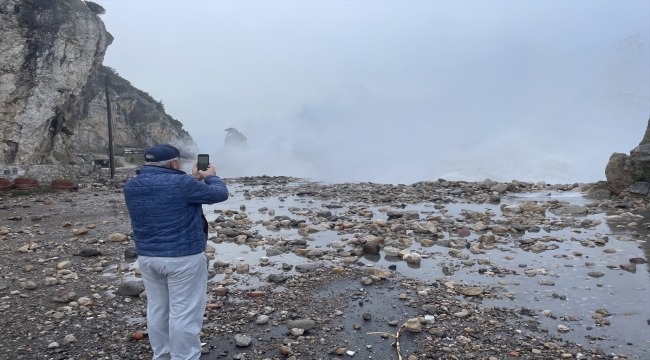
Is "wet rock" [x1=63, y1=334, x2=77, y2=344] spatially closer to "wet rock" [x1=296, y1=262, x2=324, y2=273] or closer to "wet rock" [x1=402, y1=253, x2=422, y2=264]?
"wet rock" [x1=296, y1=262, x2=324, y2=273]

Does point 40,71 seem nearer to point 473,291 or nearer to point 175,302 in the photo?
point 175,302

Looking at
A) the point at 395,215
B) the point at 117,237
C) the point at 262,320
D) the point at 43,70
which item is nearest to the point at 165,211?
the point at 262,320

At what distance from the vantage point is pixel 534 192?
16469 millimetres

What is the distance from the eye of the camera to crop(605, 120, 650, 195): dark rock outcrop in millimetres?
13078

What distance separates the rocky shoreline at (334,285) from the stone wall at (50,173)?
863 cm

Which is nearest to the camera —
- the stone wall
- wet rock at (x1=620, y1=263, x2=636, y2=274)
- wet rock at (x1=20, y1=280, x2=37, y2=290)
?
wet rock at (x1=20, y1=280, x2=37, y2=290)

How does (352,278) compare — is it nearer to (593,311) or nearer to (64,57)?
(593,311)

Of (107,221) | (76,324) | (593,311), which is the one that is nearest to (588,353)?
(593,311)

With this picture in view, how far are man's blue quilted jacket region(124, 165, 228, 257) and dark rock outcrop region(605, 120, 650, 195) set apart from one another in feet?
46.7

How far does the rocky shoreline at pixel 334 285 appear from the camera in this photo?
3.95 metres

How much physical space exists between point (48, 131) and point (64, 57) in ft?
15.7

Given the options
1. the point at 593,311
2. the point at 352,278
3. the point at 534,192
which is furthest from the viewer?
the point at 534,192

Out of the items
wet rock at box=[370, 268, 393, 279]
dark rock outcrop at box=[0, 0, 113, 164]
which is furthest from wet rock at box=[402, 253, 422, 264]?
dark rock outcrop at box=[0, 0, 113, 164]

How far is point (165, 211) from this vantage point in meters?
3.00
